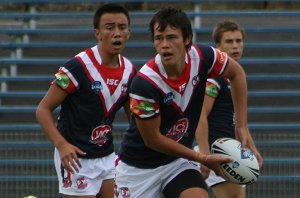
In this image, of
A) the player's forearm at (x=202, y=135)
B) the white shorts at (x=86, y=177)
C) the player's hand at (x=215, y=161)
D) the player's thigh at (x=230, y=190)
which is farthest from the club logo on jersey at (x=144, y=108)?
the player's thigh at (x=230, y=190)

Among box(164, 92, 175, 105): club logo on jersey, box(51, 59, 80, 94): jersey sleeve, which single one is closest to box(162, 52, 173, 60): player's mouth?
box(164, 92, 175, 105): club logo on jersey

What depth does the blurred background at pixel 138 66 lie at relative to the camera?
9.66 metres

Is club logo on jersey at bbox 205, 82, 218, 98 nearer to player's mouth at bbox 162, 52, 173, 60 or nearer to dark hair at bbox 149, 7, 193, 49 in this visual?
dark hair at bbox 149, 7, 193, 49

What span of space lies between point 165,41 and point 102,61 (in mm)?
890

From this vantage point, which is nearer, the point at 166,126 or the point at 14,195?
the point at 166,126

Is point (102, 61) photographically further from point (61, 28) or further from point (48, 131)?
point (61, 28)

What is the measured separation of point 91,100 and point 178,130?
2.36ft

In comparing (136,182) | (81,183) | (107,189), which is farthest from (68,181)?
(136,182)

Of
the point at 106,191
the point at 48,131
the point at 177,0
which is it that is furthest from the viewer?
the point at 177,0

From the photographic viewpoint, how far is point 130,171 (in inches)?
217

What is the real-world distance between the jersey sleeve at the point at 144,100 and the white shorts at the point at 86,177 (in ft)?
2.85

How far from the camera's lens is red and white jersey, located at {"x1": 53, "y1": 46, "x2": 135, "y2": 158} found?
5.68 metres

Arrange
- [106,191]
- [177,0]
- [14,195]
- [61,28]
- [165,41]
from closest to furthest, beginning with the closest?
[165,41] < [106,191] < [14,195] < [177,0] < [61,28]

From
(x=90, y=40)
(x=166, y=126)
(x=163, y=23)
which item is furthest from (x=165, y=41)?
(x=90, y=40)
